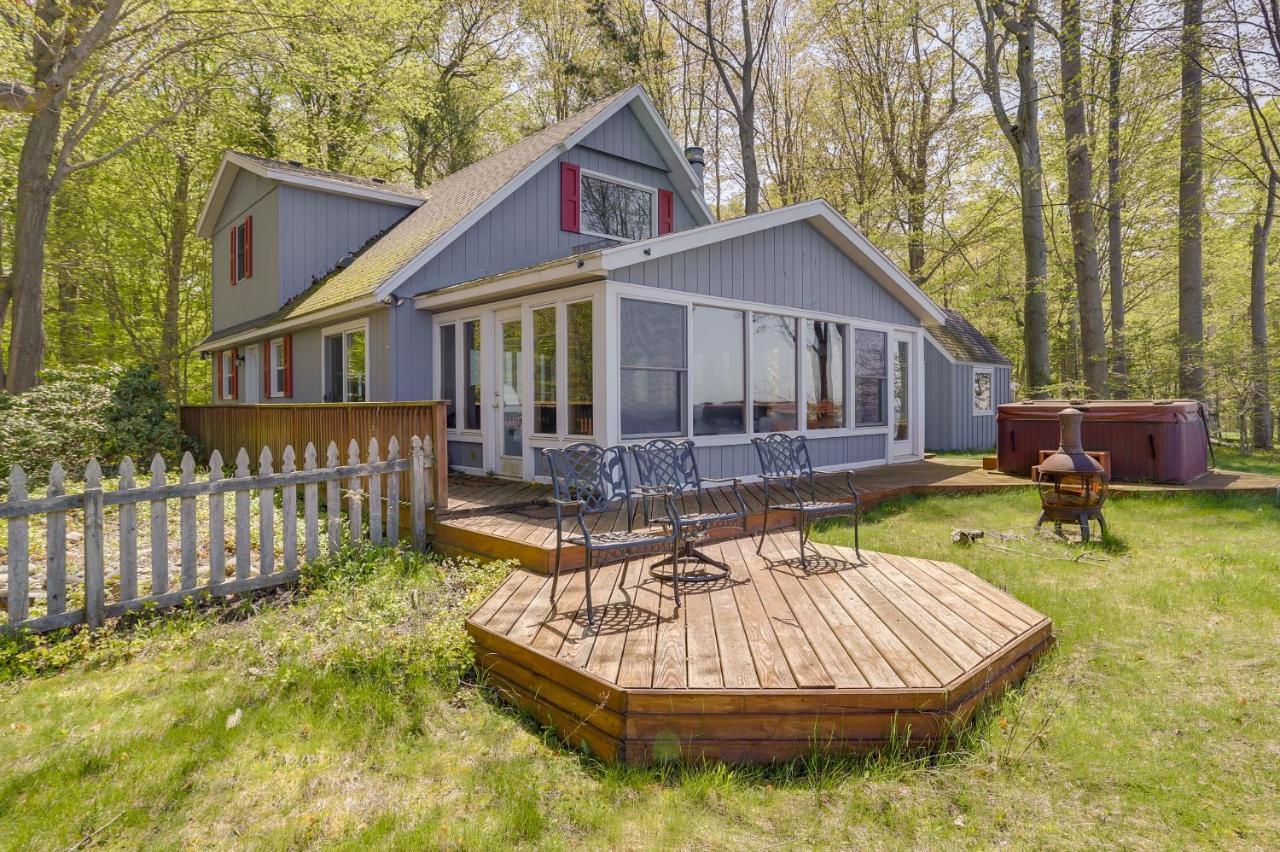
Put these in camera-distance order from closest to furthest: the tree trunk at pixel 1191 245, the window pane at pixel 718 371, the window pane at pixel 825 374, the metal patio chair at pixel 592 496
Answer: the metal patio chair at pixel 592 496 < the window pane at pixel 718 371 < the window pane at pixel 825 374 < the tree trunk at pixel 1191 245

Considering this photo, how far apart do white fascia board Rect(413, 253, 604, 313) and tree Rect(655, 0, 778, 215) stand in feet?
31.5

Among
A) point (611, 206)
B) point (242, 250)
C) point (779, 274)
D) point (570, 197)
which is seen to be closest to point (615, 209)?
point (611, 206)

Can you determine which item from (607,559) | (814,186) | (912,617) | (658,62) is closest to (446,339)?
(607,559)

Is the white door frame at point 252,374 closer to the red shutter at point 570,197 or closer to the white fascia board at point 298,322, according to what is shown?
the white fascia board at point 298,322

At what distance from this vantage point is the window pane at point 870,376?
973 centimetres

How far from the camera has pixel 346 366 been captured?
385 inches

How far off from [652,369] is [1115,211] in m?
12.8

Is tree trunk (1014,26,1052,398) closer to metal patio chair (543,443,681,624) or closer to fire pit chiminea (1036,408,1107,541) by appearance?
fire pit chiminea (1036,408,1107,541)

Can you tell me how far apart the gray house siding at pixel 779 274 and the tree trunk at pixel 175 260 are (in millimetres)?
16011

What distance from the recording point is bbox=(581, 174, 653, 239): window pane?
36.1 feet

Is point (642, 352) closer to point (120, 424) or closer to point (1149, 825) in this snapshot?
point (1149, 825)

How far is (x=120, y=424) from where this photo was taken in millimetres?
9203

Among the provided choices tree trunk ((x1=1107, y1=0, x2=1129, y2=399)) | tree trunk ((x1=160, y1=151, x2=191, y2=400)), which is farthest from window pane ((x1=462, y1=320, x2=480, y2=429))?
tree trunk ((x1=160, y1=151, x2=191, y2=400))

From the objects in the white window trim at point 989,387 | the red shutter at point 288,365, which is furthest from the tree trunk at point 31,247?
the white window trim at point 989,387
